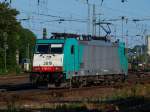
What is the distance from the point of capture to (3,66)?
7425 cm

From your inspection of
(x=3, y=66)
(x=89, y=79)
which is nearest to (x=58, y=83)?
(x=89, y=79)

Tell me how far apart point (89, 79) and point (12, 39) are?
45.7 meters

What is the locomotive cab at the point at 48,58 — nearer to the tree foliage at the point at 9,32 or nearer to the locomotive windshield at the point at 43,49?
the locomotive windshield at the point at 43,49

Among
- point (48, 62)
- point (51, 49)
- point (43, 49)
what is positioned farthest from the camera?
point (43, 49)

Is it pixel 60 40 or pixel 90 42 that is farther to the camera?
pixel 90 42

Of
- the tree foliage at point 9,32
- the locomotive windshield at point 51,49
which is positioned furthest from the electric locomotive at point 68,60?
the tree foliage at point 9,32

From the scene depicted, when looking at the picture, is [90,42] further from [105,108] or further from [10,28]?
[10,28]

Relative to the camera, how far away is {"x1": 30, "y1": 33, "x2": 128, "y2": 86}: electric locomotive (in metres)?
32.2

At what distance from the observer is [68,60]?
3269 cm

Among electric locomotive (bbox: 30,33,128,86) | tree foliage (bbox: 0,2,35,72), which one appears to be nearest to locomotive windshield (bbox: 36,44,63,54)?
electric locomotive (bbox: 30,33,128,86)

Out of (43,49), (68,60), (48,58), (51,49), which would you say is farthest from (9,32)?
(68,60)

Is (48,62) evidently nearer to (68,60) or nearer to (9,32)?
(68,60)

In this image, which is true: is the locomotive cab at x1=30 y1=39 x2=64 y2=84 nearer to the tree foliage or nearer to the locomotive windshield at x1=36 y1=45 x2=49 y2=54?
the locomotive windshield at x1=36 y1=45 x2=49 y2=54

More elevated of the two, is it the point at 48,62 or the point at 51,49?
the point at 51,49
